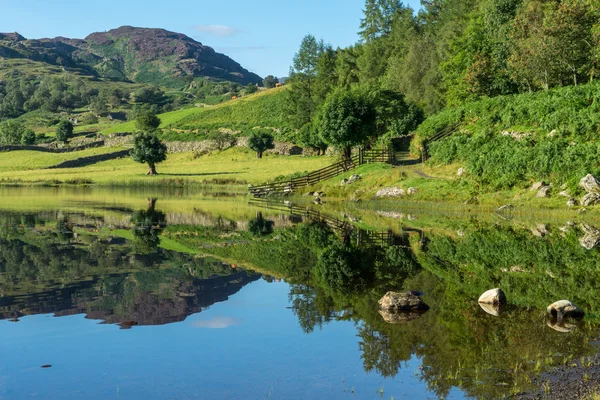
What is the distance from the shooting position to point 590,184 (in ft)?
128

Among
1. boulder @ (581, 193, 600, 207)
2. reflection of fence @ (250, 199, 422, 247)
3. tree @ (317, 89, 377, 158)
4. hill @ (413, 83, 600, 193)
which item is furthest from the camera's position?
tree @ (317, 89, 377, 158)

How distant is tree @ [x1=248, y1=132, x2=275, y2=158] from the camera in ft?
334

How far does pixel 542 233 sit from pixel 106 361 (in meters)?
25.1

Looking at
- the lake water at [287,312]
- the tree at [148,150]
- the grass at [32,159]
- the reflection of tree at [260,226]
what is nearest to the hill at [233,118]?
the grass at [32,159]

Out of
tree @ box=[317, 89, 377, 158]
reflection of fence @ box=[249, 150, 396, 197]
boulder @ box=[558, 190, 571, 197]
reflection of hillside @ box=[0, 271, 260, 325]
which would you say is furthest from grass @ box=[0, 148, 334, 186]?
reflection of hillside @ box=[0, 271, 260, 325]

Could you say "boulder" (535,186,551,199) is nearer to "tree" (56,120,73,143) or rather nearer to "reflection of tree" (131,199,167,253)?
"reflection of tree" (131,199,167,253)

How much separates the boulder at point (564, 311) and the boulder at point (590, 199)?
24176mm

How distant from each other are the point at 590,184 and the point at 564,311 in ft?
84.4

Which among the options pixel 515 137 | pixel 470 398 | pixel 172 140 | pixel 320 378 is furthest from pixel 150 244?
pixel 172 140

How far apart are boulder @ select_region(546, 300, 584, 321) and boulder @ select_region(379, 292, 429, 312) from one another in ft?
10.8

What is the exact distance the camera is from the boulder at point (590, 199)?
1496 inches

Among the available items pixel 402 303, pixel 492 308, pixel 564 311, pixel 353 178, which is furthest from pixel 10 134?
pixel 564 311

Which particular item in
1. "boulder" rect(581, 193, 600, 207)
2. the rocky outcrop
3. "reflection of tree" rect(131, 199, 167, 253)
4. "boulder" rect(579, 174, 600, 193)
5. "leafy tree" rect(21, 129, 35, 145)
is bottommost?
"reflection of tree" rect(131, 199, 167, 253)

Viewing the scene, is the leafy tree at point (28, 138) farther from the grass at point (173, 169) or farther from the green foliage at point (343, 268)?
the green foliage at point (343, 268)
